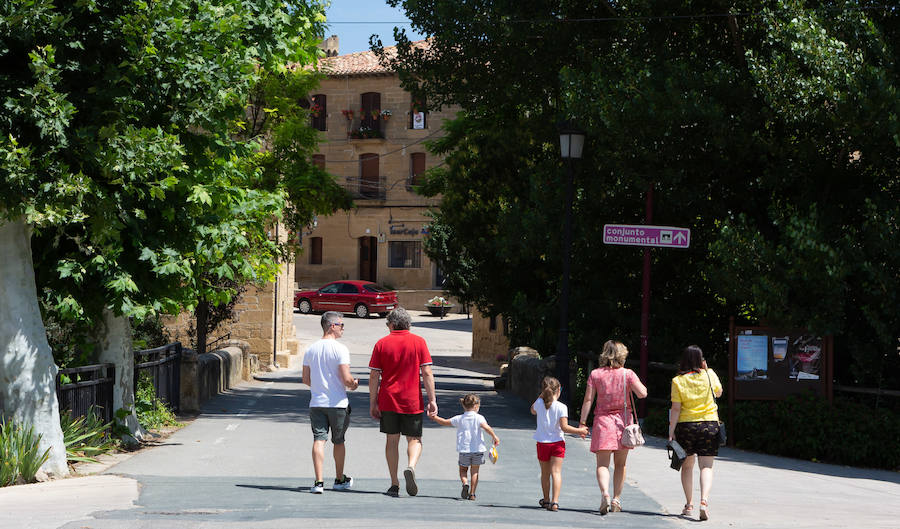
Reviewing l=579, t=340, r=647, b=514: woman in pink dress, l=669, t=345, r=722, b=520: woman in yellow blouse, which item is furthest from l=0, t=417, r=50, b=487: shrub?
l=669, t=345, r=722, b=520: woman in yellow blouse

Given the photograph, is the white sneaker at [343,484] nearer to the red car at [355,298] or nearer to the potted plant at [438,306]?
the red car at [355,298]

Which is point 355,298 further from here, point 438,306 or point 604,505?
point 604,505

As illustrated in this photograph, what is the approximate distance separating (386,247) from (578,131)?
1634 inches

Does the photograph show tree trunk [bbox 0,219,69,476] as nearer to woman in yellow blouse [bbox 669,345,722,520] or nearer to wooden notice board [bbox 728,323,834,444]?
woman in yellow blouse [bbox 669,345,722,520]

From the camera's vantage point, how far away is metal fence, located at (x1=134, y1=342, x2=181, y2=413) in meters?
14.0

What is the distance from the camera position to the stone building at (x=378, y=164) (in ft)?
182

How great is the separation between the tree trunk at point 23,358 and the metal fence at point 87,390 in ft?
1.79

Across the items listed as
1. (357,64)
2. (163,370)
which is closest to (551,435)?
(163,370)

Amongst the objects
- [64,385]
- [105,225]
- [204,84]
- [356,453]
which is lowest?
[356,453]

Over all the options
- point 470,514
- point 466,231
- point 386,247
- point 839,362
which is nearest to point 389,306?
point 386,247

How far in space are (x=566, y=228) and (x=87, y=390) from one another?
23.8ft

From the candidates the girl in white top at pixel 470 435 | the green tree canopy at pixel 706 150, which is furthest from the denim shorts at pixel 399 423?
the green tree canopy at pixel 706 150

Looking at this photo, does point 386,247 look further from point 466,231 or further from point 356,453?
point 356,453

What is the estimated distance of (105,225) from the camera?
1003 centimetres
